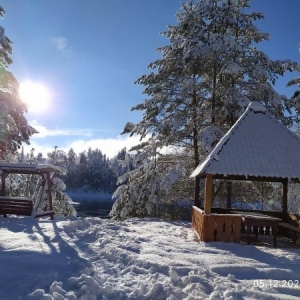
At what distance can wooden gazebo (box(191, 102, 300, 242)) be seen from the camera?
33.4 ft

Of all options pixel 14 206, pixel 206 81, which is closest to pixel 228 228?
pixel 14 206

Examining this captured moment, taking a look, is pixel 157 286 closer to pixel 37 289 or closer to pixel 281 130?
pixel 37 289

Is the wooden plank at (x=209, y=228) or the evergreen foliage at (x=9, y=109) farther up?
the evergreen foliage at (x=9, y=109)

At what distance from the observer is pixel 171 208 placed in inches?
757

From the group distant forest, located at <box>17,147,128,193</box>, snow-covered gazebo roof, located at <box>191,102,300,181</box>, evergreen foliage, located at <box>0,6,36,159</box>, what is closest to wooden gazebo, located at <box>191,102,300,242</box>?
snow-covered gazebo roof, located at <box>191,102,300,181</box>

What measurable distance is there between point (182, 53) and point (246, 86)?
12.4 feet

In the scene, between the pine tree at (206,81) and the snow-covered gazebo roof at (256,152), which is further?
the pine tree at (206,81)

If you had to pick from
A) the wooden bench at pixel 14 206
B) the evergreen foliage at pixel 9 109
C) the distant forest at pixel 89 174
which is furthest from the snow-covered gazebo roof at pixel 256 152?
the distant forest at pixel 89 174
